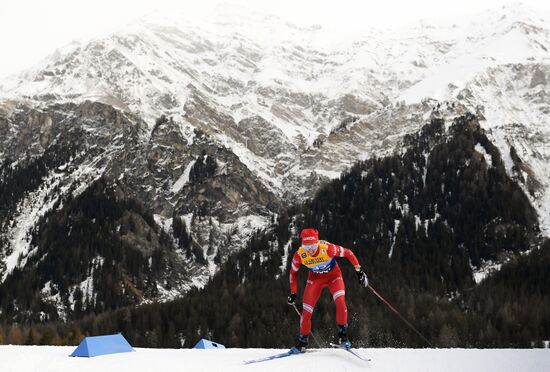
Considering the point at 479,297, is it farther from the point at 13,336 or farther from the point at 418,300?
the point at 13,336

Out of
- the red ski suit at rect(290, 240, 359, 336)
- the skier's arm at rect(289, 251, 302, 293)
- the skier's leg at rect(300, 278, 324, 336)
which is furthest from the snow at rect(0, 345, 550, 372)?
the skier's arm at rect(289, 251, 302, 293)

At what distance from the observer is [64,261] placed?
182 meters

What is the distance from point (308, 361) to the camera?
15.7 metres

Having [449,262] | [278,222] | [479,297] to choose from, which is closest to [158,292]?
[278,222]

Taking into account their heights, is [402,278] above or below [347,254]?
below

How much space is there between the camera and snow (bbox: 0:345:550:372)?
14883 millimetres

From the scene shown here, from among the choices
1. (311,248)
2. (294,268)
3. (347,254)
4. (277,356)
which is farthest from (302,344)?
(347,254)

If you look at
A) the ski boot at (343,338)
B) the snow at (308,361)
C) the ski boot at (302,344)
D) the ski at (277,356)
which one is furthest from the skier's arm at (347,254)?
the ski at (277,356)

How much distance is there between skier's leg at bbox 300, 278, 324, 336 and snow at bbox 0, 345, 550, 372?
0.95 meters

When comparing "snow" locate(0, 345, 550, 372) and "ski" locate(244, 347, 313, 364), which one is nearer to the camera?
"snow" locate(0, 345, 550, 372)

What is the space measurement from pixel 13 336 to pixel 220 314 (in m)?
43.6

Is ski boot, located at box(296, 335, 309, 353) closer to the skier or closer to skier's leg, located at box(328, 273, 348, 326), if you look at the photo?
the skier

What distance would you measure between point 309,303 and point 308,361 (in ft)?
9.03

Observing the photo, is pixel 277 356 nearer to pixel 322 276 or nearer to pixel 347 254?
pixel 322 276
